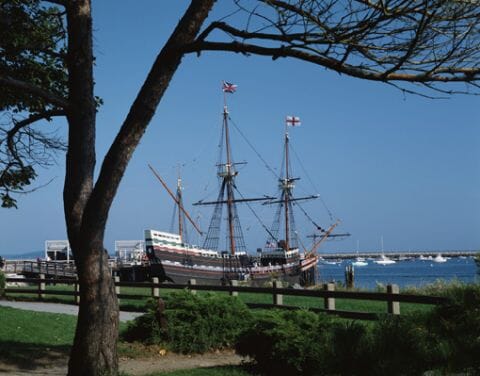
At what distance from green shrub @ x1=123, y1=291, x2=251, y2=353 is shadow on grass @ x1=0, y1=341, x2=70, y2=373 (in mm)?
1395

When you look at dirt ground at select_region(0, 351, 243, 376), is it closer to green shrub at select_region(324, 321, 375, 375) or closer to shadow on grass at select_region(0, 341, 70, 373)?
shadow on grass at select_region(0, 341, 70, 373)

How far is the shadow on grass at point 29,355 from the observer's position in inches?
412

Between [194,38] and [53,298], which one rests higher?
[194,38]

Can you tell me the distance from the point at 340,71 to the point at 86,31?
3.97 meters

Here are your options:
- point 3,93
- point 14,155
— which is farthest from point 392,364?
point 3,93

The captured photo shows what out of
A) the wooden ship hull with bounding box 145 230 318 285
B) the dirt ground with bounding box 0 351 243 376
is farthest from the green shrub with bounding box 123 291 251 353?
the wooden ship hull with bounding box 145 230 318 285

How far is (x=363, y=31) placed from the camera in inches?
255

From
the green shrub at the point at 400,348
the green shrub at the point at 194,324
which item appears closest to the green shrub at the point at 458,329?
the green shrub at the point at 400,348

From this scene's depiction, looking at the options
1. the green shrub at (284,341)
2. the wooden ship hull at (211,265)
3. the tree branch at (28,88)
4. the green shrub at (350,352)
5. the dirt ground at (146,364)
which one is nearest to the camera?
the green shrub at (350,352)

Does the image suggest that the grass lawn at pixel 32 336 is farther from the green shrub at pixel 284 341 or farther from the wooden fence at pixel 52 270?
the wooden fence at pixel 52 270

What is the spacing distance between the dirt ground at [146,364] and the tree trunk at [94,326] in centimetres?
168

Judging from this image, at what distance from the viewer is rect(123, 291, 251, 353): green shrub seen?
11.8 m

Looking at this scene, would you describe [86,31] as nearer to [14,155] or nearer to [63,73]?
[14,155]

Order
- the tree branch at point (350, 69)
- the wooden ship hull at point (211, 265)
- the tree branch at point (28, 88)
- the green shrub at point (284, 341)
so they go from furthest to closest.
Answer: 1. the wooden ship hull at point (211, 265)
2. the green shrub at point (284, 341)
3. the tree branch at point (28, 88)
4. the tree branch at point (350, 69)
